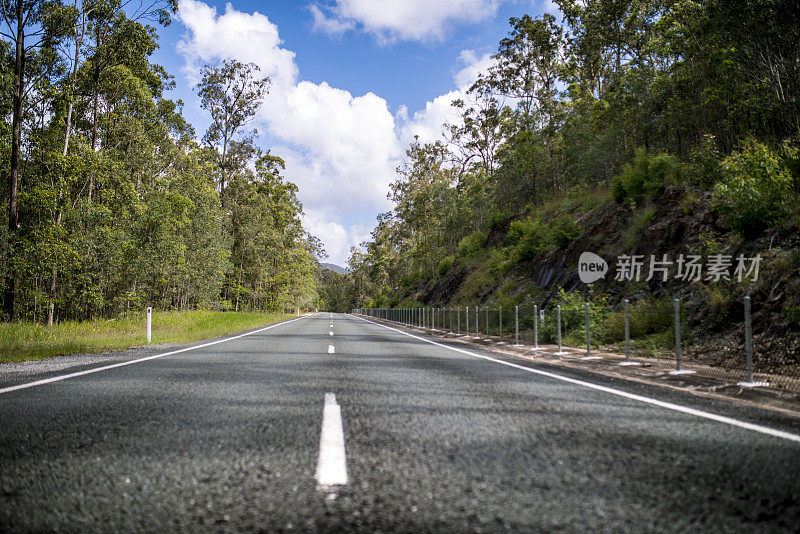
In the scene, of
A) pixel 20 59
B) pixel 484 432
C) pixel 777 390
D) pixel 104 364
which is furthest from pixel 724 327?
pixel 20 59

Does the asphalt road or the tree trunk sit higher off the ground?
the tree trunk

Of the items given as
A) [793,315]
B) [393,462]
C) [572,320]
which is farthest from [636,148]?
[393,462]

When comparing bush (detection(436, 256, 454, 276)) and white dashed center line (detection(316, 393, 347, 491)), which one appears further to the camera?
bush (detection(436, 256, 454, 276))

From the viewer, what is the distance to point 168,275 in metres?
26.1

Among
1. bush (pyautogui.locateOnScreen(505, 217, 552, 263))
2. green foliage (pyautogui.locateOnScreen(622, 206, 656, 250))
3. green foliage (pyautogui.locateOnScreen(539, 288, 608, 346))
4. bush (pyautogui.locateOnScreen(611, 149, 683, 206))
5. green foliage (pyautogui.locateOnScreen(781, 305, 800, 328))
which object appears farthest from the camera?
bush (pyautogui.locateOnScreen(505, 217, 552, 263))

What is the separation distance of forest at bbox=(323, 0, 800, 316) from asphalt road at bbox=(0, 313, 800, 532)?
579 cm

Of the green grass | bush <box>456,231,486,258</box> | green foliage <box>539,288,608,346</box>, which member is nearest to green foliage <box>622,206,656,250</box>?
green foliage <box>539,288,608,346</box>

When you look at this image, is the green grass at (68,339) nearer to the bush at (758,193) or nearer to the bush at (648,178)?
the bush at (758,193)

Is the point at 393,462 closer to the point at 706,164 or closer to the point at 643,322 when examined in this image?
the point at 643,322

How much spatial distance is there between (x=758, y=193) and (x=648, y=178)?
8288 millimetres

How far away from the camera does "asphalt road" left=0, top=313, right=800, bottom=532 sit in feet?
6.02

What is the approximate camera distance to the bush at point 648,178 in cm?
1630

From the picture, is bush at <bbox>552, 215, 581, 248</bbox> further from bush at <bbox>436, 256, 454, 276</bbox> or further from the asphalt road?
bush at <bbox>436, 256, 454, 276</bbox>

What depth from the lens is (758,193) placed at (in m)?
9.60
